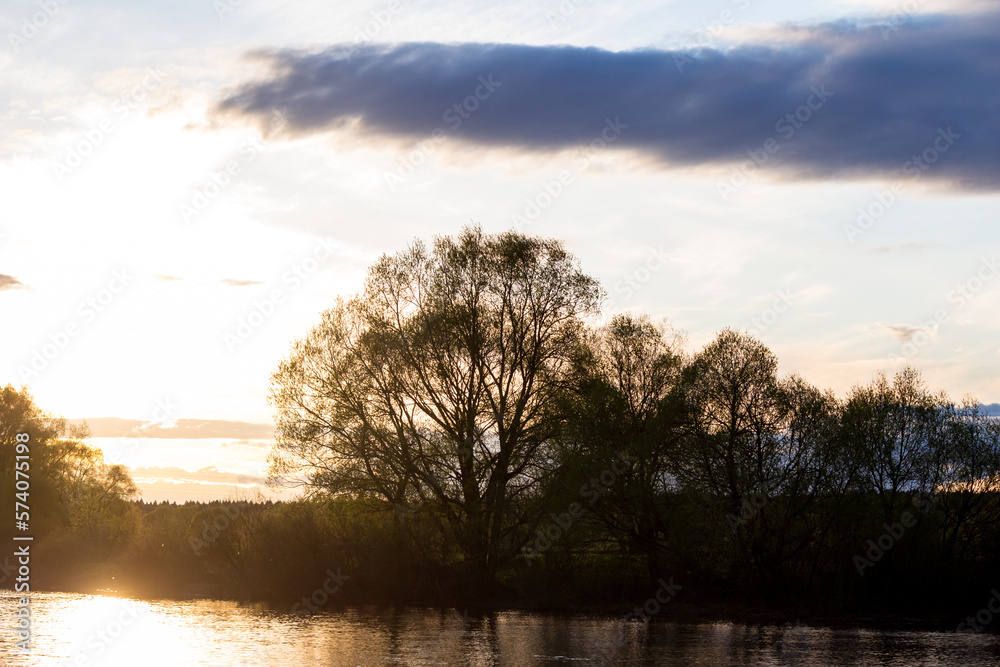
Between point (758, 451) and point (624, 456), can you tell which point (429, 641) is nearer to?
point (624, 456)

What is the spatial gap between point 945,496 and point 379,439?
3225 centimetres

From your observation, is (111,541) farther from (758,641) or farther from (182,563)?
(758,641)

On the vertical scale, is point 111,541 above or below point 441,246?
below

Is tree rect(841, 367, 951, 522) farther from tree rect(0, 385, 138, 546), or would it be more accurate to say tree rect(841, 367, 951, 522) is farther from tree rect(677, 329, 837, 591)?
tree rect(0, 385, 138, 546)

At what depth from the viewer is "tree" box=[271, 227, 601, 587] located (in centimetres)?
5356

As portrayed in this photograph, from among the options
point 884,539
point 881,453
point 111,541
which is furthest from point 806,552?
point 111,541

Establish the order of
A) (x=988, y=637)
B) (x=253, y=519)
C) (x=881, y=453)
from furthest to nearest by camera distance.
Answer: (x=253, y=519)
(x=881, y=453)
(x=988, y=637)

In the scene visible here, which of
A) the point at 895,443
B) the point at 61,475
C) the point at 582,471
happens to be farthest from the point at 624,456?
the point at 61,475

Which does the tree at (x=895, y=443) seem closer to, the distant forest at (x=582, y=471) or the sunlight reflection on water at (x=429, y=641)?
the distant forest at (x=582, y=471)

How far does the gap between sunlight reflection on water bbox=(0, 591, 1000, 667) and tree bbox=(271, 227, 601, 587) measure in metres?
7.10

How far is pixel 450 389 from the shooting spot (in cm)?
5553

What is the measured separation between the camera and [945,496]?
53.4 m

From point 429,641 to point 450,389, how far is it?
2059 cm

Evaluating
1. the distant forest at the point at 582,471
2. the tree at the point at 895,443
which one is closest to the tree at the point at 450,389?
the distant forest at the point at 582,471
